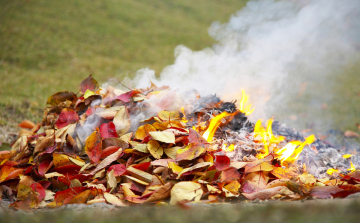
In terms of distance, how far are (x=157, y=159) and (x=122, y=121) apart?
0.45 m

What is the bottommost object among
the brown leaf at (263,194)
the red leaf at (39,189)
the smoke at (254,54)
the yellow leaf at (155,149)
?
the red leaf at (39,189)

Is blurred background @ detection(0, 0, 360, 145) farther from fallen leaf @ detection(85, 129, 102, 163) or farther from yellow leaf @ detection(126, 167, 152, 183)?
yellow leaf @ detection(126, 167, 152, 183)

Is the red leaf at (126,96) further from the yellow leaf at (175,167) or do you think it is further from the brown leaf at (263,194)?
the brown leaf at (263,194)

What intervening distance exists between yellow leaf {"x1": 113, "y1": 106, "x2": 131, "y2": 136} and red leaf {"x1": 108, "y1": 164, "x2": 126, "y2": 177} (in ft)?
1.06

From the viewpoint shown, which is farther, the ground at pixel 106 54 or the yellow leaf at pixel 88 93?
the yellow leaf at pixel 88 93

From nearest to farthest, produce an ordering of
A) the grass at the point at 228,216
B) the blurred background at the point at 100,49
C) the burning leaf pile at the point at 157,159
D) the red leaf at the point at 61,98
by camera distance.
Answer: the grass at the point at 228,216
the burning leaf pile at the point at 157,159
the red leaf at the point at 61,98
the blurred background at the point at 100,49

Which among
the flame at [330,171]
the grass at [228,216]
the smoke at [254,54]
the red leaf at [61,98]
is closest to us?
the grass at [228,216]

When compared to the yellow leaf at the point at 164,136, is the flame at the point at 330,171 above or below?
above

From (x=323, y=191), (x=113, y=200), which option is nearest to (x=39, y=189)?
(x=113, y=200)

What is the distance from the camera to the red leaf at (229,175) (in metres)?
1.63

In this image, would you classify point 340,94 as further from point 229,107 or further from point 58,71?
point 58,71

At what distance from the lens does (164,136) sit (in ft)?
5.88

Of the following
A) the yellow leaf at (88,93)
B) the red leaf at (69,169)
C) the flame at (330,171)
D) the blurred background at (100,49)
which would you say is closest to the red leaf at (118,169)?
the red leaf at (69,169)

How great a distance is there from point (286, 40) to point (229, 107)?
6.94 ft
